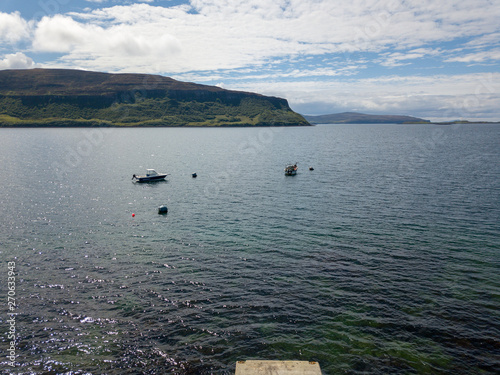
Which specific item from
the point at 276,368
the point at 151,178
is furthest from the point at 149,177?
the point at 276,368

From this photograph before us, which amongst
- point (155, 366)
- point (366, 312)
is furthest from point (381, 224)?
point (155, 366)

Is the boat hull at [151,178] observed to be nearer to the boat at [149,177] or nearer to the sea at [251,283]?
the boat at [149,177]

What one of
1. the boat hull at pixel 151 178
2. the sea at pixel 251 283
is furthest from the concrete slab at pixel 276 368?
the boat hull at pixel 151 178

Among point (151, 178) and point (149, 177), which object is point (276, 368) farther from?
point (151, 178)

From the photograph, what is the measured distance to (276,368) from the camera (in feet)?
57.0

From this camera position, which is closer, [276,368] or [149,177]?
[276,368]

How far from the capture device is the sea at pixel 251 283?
22.2m

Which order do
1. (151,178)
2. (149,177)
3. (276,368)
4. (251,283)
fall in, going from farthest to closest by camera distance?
1. (151,178)
2. (149,177)
3. (251,283)
4. (276,368)

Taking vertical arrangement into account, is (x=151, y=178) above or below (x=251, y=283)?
above

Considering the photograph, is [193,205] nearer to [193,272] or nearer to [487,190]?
[193,272]

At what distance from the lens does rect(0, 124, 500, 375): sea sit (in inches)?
873

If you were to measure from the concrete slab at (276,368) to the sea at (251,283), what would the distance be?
380 centimetres

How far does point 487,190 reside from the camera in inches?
2640

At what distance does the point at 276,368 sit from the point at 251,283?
14397 millimetres
